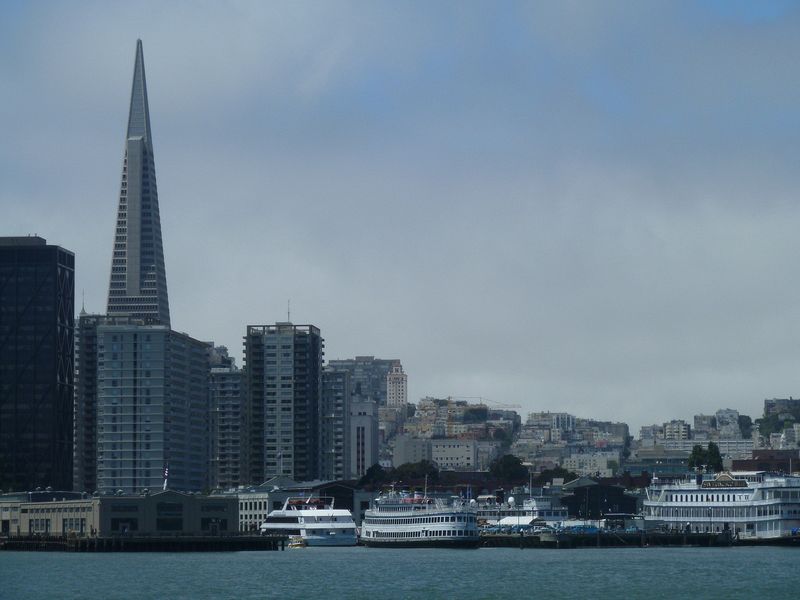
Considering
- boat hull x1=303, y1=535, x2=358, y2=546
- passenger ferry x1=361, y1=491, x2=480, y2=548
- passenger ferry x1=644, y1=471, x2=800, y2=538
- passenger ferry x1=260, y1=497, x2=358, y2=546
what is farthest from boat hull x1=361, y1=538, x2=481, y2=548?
passenger ferry x1=644, y1=471, x2=800, y2=538

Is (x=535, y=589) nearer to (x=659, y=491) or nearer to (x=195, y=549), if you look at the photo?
(x=195, y=549)

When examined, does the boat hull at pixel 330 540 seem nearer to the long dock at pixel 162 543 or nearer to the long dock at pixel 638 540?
the long dock at pixel 162 543

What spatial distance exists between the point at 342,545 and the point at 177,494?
19.0 meters

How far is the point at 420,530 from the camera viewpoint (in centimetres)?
17275

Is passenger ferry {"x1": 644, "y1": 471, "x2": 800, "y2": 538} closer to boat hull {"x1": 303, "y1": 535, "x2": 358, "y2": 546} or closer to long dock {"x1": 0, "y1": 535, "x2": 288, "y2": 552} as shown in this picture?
boat hull {"x1": 303, "y1": 535, "x2": 358, "y2": 546}

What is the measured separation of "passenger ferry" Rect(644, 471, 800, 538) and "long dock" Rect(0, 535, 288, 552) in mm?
41437

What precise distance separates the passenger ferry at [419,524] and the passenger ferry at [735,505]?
21772 mm

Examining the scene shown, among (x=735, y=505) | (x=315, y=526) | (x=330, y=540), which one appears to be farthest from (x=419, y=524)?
(x=735, y=505)

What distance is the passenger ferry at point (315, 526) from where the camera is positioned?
184 m

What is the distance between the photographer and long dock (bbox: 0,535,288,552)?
16488cm

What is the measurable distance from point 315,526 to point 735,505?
141 feet

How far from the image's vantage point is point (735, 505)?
179m

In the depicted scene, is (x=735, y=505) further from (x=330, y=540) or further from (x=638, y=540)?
(x=330, y=540)

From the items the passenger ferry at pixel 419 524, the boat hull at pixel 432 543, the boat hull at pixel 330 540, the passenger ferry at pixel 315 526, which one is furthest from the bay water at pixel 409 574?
the passenger ferry at pixel 315 526
